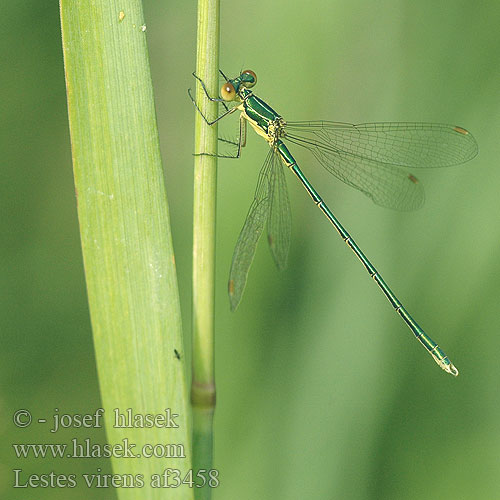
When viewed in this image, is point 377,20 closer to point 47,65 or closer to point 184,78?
point 184,78

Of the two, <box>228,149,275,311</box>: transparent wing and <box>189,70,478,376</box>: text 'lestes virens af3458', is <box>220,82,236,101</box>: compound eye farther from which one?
<box>228,149,275,311</box>: transparent wing

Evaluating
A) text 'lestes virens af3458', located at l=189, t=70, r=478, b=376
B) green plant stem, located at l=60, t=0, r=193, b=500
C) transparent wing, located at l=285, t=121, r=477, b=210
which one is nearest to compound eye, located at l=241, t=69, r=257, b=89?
text 'lestes virens af3458', located at l=189, t=70, r=478, b=376

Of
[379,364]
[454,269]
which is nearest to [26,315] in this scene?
[379,364]

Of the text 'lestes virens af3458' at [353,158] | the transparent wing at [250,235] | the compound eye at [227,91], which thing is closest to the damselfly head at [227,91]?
the compound eye at [227,91]

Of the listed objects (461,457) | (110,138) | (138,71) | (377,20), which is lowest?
(461,457)

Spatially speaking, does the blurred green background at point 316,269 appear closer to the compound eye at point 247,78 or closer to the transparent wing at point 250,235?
the transparent wing at point 250,235

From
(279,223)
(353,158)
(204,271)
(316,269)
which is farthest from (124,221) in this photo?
(353,158)

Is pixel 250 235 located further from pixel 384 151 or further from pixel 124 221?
pixel 384 151
